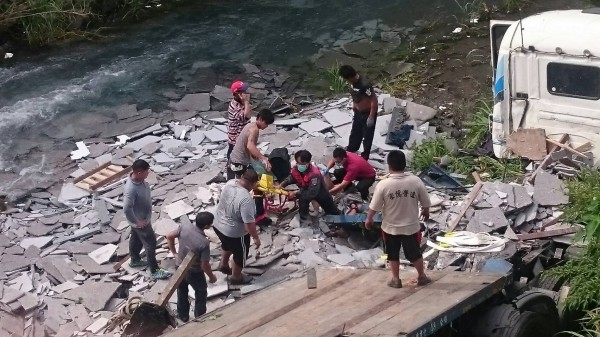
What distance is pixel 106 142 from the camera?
14.5 metres

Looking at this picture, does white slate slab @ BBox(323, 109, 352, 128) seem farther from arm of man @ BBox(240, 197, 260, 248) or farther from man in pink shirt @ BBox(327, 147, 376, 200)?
arm of man @ BBox(240, 197, 260, 248)

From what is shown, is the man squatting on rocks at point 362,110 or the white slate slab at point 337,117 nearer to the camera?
the man squatting on rocks at point 362,110

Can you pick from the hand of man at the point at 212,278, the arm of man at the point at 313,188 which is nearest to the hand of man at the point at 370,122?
the arm of man at the point at 313,188

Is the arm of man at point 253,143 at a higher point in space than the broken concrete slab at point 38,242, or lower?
higher

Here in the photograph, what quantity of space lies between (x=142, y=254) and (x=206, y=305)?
162 cm

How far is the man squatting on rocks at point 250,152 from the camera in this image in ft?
34.7

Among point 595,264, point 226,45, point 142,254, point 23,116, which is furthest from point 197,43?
point 595,264

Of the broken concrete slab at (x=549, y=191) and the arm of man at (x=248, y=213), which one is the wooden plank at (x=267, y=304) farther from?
the broken concrete slab at (x=549, y=191)

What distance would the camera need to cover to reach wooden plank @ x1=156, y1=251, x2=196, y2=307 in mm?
8133

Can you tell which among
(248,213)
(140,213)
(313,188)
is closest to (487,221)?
(313,188)

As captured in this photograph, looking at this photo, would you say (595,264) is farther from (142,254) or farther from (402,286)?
(142,254)

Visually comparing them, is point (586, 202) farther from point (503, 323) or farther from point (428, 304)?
→ point (428, 304)

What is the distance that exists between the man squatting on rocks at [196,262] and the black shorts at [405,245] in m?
1.94

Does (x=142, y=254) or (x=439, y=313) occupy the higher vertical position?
(x=439, y=313)
